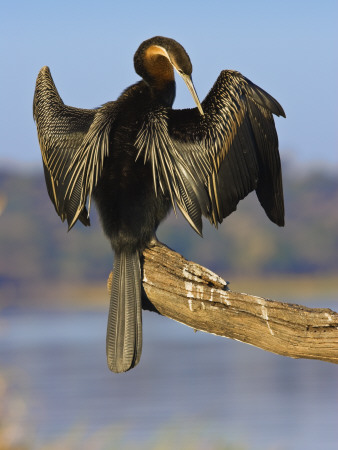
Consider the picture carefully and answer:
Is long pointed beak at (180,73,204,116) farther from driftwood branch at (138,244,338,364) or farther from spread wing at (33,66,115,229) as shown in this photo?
driftwood branch at (138,244,338,364)

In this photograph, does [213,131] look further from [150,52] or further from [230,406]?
[230,406]

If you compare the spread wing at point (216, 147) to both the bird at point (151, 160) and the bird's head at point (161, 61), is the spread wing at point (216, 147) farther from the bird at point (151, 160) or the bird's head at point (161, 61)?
the bird's head at point (161, 61)

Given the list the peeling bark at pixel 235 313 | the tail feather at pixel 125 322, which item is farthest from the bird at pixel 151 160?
the peeling bark at pixel 235 313

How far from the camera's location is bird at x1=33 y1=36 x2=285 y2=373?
4633mm

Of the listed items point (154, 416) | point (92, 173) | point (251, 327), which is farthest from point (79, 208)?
point (154, 416)

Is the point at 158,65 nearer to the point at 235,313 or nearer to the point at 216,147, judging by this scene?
the point at 216,147

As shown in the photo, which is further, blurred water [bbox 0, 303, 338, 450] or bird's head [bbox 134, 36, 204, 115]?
blurred water [bbox 0, 303, 338, 450]

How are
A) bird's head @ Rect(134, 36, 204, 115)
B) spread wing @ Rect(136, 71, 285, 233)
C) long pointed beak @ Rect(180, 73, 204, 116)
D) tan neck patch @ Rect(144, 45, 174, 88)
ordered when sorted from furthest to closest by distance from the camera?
tan neck patch @ Rect(144, 45, 174, 88), bird's head @ Rect(134, 36, 204, 115), long pointed beak @ Rect(180, 73, 204, 116), spread wing @ Rect(136, 71, 285, 233)

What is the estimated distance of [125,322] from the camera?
4.57m

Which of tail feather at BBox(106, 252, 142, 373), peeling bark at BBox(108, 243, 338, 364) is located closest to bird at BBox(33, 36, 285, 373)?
tail feather at BBox(106, 252, 142, 373)

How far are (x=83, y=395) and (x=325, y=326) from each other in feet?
53.5

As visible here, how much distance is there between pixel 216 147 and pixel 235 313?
38.3 inches

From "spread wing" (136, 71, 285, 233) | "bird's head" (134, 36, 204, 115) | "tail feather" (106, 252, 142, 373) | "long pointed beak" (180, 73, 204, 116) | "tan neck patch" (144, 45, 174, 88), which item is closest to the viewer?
"tail feather" (106, 252, 142, 373)

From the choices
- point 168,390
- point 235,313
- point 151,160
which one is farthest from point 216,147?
point 168,390
